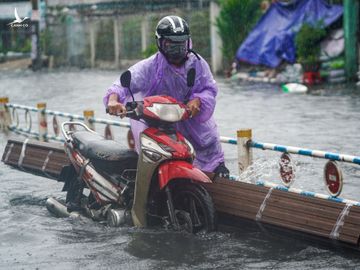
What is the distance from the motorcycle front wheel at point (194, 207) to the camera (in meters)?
7.31

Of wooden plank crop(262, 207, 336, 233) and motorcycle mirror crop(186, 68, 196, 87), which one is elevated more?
motorcycle mirror crop(186, 68, 196, 87)

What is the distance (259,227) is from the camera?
758cm

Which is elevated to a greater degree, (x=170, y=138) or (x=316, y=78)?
(x=170, y=138)

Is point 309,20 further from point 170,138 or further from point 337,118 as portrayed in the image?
point 170,138

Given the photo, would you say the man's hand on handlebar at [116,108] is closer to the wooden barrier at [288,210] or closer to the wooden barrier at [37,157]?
the wooden barrier at [288,210]

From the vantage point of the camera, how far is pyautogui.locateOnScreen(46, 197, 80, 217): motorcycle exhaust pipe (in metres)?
8.51

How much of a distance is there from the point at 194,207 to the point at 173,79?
127 centimetres

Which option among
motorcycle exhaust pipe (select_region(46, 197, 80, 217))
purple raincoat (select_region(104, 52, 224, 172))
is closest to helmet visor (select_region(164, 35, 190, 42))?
purple raincoat (select_region(104, 52, 224, 172))

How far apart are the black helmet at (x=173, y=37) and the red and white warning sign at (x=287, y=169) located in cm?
154

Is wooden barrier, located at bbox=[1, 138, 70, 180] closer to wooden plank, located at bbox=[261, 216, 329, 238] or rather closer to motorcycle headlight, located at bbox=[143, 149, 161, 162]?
motorcycle headlight, located at bbox=[143, 149, 161, 162]

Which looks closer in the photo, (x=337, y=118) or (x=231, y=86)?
(x=337, y=118)

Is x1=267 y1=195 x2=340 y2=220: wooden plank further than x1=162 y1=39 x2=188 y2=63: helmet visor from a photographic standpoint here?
No

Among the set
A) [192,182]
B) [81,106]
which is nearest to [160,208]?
[192,182]

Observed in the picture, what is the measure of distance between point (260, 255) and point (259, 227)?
59cm
